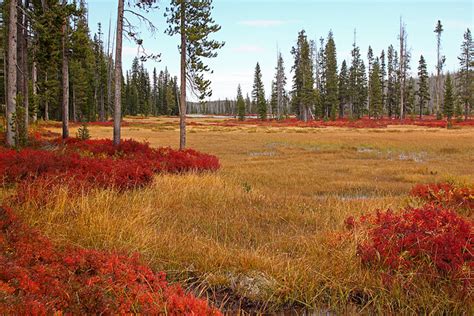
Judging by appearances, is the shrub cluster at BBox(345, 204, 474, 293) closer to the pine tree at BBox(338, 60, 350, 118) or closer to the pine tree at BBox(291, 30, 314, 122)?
the pine tree at BBox(291, 30, 314, 122)

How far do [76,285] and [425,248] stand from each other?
12.1ft

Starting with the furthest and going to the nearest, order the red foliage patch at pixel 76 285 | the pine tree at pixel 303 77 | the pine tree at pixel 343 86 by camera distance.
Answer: the pine tree at pixel 343 86, the pine tree at pixel 303 77, the red foliage patch at pixel 76 285

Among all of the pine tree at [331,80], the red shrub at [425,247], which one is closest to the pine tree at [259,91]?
the pine tree at [331,80]

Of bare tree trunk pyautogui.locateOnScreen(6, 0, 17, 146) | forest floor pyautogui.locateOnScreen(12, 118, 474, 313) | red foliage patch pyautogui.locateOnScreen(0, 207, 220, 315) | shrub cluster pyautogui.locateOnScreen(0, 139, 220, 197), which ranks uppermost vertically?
bare tree trunk pyautogui.locateOnScreen(6, 0, 17, 146)

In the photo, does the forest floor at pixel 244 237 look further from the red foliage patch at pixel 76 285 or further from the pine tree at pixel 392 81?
the pine tree at pixel 392 81

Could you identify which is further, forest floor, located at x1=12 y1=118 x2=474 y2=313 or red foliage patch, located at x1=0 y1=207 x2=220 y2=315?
forest floor, located at x1=12 y1=118 x2=474 y2=313

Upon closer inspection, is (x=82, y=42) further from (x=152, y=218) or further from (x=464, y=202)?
(x=464, y=202)

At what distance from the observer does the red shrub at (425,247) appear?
4.07 m

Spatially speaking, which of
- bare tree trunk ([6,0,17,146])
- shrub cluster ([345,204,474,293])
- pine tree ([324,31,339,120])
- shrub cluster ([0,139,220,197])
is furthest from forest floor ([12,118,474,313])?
pine tree ([324,31,339,120])

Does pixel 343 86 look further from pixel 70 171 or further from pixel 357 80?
pixel 70 171

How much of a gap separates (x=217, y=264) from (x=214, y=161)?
944 cm

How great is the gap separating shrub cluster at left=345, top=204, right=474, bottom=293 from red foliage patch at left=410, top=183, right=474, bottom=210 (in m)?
3.46

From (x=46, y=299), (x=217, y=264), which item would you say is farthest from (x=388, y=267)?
(x=46, y=299)

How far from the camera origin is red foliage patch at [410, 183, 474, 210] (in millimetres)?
7891
